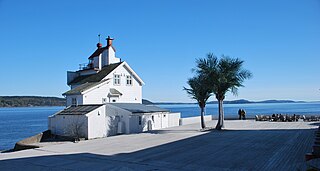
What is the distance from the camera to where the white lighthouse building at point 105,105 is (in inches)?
950

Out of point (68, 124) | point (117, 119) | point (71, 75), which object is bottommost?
point (68, 124)

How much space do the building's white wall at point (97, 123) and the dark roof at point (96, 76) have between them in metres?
7.84

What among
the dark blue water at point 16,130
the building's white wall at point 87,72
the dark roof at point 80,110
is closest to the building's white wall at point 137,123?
the dark roof at point 80,110

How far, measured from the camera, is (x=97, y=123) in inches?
941

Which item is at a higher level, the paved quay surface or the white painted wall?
the white painted wall

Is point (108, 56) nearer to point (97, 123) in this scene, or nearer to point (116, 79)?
point (116, 79)

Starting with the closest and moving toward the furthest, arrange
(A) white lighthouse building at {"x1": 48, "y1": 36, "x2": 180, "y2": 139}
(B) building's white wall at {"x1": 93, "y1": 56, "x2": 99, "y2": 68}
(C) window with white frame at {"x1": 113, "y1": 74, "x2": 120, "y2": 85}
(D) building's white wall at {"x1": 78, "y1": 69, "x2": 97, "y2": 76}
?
(A) white lighthouse building at {"x1": 48, "y1": 36, "x2": 180, "y2": 139}
(C) window with white frame at {"x1": 113, "y1": 74, "x2": 120, "y2": 85}
(D) building's white wall at {"x1": 78, "y1": 69, "x2": 97, "y2": 76}
(B) building's white wall at {"x1": 93, "y1": 56, "x2": 99, "y2": 68}

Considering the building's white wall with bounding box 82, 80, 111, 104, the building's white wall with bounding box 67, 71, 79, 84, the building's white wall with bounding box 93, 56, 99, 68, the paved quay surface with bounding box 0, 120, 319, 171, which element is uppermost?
the building's white wall with bounding box 93, 56, 99, 68

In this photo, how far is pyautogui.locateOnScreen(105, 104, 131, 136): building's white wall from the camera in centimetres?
2544

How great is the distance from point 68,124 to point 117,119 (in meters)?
4.16

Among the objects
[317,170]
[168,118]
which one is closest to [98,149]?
[317,170]

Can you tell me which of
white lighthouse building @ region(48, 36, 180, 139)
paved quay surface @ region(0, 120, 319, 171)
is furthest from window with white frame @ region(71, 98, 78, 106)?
paved quay surface @ region(0, 120, 319, 171)

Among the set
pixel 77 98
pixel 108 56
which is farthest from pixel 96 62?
pixel 77 98

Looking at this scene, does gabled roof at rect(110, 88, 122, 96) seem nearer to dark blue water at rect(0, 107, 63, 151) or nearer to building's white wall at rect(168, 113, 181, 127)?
building's white wall at rect(168, 113, 181, 127)
